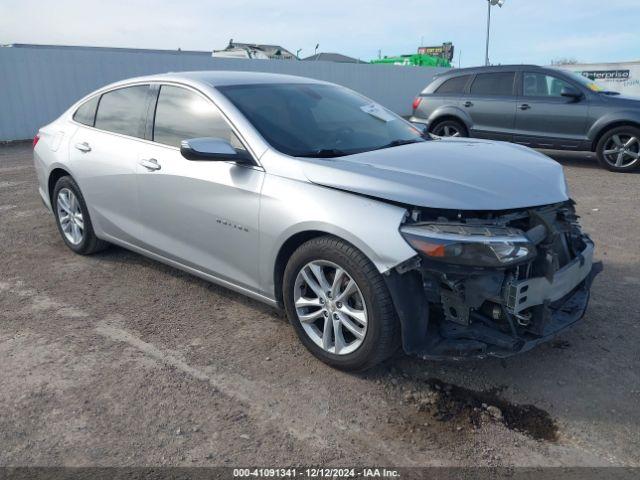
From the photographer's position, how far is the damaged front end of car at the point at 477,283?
268 cm

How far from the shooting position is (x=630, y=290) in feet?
13.6

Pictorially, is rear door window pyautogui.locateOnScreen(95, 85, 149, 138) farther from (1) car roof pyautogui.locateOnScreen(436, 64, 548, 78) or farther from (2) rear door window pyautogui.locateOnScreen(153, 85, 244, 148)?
(1) car roof pyautogui.locateOnScreen(436, 64, 548, 78)

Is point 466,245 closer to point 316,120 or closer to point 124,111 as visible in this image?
point 316,120

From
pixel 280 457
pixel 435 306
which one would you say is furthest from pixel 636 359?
pixel 280 457

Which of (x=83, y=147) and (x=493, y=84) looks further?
(x=493, y=84)

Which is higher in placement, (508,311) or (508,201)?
(508,201)

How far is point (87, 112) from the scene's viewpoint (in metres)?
4.89

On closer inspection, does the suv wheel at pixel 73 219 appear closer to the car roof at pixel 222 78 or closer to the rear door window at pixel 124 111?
the rear door window at pixel 124 111

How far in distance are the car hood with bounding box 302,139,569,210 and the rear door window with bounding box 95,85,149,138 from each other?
Answer: 1760 millimetres

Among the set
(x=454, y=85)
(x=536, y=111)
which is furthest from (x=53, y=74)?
(x=536, y=111)

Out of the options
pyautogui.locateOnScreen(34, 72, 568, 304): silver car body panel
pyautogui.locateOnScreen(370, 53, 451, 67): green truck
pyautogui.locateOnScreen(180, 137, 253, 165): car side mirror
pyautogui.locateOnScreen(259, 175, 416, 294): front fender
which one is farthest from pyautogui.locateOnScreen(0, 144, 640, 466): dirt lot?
pyautogui.locateOnScreen(370, 53, 451, 67): green truck

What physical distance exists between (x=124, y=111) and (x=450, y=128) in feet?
Result: 24.2

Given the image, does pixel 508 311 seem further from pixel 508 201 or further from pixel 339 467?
pixel 339 467

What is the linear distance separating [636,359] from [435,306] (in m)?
1.36
